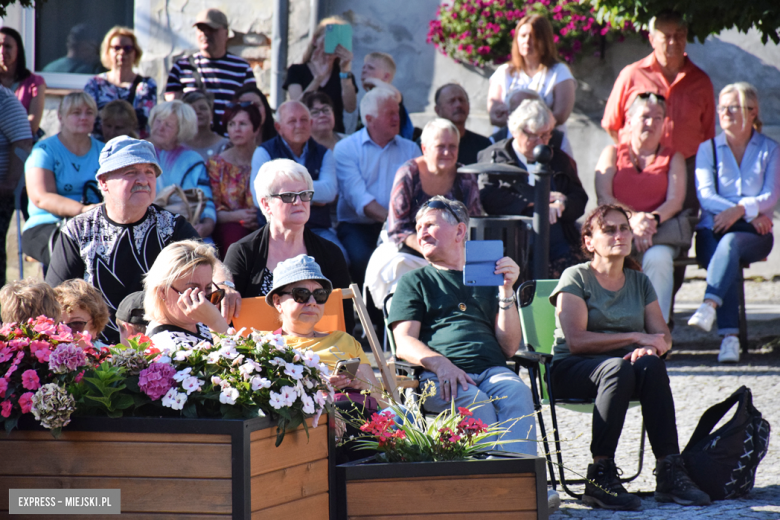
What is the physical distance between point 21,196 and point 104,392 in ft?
16.0

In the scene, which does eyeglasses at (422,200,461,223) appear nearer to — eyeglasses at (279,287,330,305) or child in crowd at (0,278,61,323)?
eyeglasses at (279,287,330,305)

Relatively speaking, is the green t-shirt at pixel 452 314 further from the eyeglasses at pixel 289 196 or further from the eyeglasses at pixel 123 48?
the eyeglasses at pixel 123 48

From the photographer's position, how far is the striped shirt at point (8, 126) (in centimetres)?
709

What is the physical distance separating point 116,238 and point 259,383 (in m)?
1.88

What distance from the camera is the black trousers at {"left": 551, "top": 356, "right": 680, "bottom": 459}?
3968 millimetres

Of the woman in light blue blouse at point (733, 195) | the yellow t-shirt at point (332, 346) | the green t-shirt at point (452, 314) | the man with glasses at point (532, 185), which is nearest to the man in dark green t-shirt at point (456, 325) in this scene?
the green t-shirt at point (452, 314)

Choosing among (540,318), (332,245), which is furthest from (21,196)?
(540,318)

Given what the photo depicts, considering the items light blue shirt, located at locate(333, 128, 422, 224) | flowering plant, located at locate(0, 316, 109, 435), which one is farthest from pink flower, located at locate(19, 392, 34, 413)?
light blue shirt, located at locate(333, 128, 422, 224)

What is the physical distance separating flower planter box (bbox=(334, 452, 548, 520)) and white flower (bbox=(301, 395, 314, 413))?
0.28 m

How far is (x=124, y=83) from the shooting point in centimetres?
748

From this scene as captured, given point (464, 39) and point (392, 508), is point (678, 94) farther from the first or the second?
→ point (392, 508)

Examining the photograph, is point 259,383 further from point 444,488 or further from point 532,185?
point 532,185

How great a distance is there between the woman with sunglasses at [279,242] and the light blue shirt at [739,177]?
3.43 metres

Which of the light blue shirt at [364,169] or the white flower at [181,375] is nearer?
the white flower at [181,375]
